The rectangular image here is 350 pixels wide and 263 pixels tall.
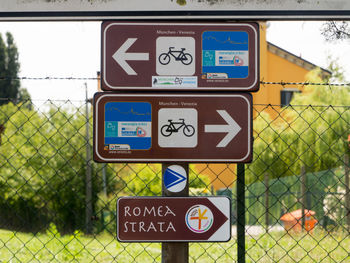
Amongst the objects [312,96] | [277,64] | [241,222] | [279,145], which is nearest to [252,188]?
[279,145]

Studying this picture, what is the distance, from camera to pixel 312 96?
1750cm

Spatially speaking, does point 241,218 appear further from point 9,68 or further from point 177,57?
point 9,68

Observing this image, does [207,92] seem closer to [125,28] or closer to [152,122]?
[152,122]

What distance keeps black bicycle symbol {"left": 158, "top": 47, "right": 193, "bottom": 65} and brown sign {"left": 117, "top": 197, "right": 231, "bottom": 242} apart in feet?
2.19

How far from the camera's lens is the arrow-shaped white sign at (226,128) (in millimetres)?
2113

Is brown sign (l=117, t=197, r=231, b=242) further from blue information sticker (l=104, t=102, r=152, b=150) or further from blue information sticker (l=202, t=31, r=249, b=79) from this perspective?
→ blue information sticker (l=202, t=31, r=249, b=79)

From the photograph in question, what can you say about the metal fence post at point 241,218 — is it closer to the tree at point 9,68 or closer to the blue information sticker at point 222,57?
the blue information sticker at point 222,57

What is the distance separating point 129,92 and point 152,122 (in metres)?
0.19

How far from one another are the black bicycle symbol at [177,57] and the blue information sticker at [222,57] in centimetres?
8

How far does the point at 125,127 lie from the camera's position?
2.10 meters

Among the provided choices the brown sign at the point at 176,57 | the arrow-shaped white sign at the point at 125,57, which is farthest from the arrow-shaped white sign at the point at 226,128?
the arrow-shaped white sign at the point at 125,57

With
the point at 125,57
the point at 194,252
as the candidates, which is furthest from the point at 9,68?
the point at 125,57

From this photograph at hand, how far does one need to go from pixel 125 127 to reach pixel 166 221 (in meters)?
0.50

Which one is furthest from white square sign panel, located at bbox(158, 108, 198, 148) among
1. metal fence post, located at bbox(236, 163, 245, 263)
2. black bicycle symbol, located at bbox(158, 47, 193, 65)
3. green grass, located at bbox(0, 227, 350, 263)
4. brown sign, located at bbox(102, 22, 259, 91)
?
green grass, located at bbox(0, 227, 350, 263)
